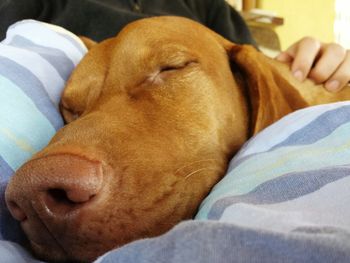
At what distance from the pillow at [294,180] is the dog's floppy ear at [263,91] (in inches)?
10.5

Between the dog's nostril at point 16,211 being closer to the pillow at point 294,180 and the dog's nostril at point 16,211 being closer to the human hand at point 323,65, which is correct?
the pillow at point 294,180

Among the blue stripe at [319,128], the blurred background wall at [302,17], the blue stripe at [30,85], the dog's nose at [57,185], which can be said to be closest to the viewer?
the dog's nose at [57,185]

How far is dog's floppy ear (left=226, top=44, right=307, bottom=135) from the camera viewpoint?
1.20m

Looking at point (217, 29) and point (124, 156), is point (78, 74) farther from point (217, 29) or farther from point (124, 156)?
point (217, 29)

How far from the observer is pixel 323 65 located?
65.9 inches

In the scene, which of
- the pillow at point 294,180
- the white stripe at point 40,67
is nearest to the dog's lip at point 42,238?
the pillow at point 294,180

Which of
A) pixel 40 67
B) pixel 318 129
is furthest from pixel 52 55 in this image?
pixel 318 129

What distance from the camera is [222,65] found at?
1290mm

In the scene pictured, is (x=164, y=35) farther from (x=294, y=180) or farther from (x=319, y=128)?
(x=294, y=180)

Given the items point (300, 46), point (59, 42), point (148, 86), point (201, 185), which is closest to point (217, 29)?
point (300, 46)

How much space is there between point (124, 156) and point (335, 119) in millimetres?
373

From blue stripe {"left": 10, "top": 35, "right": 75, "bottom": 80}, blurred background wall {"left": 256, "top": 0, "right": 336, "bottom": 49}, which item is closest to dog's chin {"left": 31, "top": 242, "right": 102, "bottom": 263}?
blue stripe {"left": 10, "top": 35, "right": 75, "bottom": 80}

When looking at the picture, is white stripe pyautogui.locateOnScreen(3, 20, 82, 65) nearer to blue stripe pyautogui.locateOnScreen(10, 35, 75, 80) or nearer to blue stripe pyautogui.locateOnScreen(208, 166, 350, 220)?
blue stripe pyautogui.locateOnScreen(10, 35, 75, 80)

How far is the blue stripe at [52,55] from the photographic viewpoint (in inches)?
50.5
